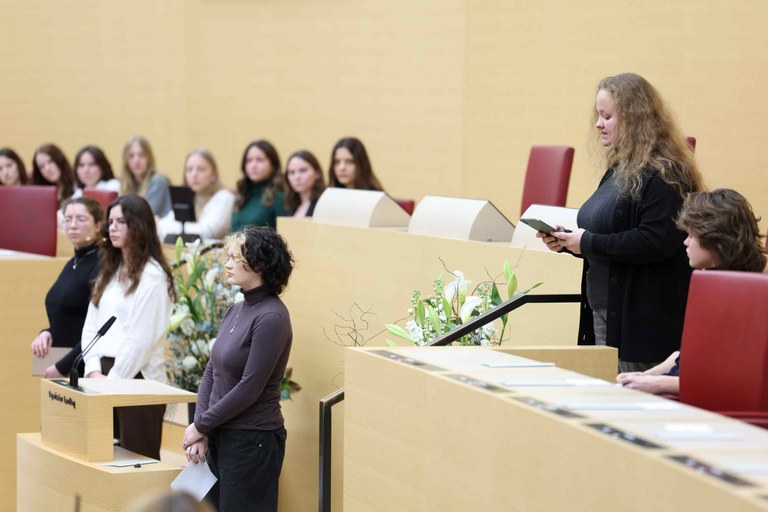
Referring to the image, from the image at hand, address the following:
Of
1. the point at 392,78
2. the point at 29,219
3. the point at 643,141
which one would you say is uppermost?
the point at 392,78

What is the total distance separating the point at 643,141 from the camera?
12.1ft

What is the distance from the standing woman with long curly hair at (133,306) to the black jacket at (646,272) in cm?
221

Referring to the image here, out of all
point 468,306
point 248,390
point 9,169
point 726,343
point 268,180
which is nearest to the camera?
point 726,343

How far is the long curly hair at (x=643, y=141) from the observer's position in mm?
3652

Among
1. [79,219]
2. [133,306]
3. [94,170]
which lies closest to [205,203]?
[94,170]

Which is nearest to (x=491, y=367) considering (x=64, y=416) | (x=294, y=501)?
(x=64, y=416)

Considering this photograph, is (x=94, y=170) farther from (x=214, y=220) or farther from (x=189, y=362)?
(x=189, y=362)

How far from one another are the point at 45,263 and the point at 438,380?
4164 millimetres

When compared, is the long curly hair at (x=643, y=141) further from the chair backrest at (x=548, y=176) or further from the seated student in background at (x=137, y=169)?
the seated student in background at (x=137, y=169)

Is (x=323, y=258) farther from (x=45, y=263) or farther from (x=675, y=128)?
(x=675, y=128)

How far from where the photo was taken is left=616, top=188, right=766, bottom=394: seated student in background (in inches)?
126

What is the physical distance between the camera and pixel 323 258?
19.0ft

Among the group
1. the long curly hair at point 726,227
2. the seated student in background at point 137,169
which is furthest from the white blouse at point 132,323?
the seated student in background at point 137,169

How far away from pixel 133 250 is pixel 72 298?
57cm
